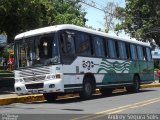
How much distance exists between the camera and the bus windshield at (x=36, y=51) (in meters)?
17.6

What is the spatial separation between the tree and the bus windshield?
34.5 m

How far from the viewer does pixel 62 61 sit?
17516mm

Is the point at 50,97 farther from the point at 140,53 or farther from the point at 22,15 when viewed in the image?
the point at 140,53

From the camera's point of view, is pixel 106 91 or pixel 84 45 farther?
pixel 106 91

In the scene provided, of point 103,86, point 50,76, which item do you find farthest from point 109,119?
point 103,86

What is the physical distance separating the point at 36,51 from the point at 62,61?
1.30 meters

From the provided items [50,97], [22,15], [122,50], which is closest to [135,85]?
[122,50]

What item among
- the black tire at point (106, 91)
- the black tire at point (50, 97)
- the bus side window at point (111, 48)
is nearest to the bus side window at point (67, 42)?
the black tire at point (50, 97)

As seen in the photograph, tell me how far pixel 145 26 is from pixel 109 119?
4210 cm

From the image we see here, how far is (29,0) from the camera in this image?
25.4 metres

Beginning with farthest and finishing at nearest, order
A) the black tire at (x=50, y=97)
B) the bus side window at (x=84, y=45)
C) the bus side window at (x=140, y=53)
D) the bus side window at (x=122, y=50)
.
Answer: the bus side window at (x=140, y=53) → the bus side window at (x=122, y=50) → the black tire at (x=50, y=97) → the bus side window at (x=84, y=45)

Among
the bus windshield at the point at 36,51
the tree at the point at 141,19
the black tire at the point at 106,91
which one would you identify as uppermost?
the tree at the point at 141,19

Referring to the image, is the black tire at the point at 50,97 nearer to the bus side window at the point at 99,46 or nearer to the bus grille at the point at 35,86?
the bus grille at the point at 35,86

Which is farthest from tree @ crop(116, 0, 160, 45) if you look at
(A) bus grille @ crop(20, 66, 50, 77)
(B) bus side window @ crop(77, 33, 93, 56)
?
(A) bus grille @ crop(20, 66, 50, 77)
